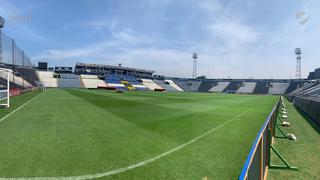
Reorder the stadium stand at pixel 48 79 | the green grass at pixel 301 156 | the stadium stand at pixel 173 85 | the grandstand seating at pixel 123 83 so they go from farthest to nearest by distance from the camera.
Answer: the stadium stand at pixel 173 85
the grandstand seating at pixel 123 83
the stadium stand at pixel 48 79
the green grass at pixel 301 156

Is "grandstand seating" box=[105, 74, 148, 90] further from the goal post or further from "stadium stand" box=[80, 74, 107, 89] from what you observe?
the goal post

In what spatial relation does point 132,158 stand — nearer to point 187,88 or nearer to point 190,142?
point 190,142

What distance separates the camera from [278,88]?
4921 inches

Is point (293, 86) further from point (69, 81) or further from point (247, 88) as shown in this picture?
point (69, 81)

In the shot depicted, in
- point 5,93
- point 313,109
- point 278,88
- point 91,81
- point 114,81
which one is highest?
point 114,81

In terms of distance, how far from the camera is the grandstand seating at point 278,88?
121750 mm

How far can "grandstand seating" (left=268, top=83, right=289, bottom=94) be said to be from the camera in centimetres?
12175

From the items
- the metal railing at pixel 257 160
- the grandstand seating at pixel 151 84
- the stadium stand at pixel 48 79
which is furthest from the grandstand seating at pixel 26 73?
the grandstand seating at pixel 151 84

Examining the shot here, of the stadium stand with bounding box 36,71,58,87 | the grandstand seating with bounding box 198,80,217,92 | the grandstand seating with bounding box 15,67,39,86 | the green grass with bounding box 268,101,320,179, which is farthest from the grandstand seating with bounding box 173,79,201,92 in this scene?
the green grass with bounding box 268,101,320,179

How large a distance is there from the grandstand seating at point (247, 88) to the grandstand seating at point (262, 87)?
1990mm

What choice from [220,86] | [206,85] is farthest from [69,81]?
[220,86]

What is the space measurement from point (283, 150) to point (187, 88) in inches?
5431

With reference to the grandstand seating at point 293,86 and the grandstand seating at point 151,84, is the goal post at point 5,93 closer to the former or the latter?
the grandstand seating at point 151,84

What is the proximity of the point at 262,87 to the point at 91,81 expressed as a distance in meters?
87.4
